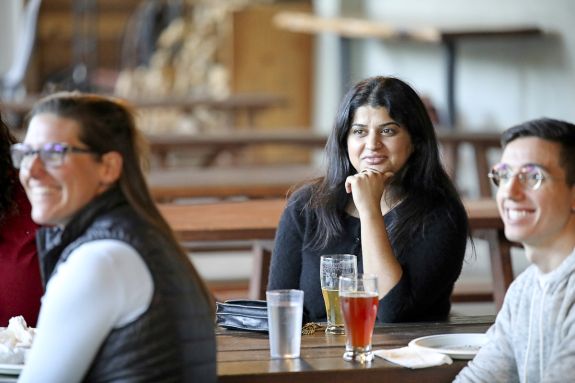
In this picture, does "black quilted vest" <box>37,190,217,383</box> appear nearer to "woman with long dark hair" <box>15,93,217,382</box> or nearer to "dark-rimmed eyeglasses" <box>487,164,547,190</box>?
"woman with long dark hair" <box>15,93,217,382</box>

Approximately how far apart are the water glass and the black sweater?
50 cm

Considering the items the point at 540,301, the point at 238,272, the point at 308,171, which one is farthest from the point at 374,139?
the point at 238,272

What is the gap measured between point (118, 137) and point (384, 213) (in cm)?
109

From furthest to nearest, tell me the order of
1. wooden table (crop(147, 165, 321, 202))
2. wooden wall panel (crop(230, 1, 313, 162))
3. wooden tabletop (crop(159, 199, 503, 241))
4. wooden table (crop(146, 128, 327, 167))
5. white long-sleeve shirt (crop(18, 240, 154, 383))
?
wooden wall panel (crop(230, 1, 313, 162))
wooden table (crop(146, 128, 327, 167))
wooden table (crop(147, 165, 321, 202))
wooden tabletop (crop(159, 199, 503, 241))
white long-sleeve shirt (crop(18, 240, 154, 383))

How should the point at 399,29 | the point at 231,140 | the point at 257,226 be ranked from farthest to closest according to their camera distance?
the point at 399,29, the point at 231,140, the point at 257,226

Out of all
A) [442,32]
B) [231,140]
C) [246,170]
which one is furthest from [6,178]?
[442,32]

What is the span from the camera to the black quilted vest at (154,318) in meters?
1.82

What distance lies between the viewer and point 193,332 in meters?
1.88

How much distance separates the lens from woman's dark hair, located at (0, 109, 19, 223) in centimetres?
270

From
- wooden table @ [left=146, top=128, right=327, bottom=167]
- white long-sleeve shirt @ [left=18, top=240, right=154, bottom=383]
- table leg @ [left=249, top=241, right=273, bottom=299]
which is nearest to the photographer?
white long-sleeve shirt @ [left=18, top=240, right=154, bottom=383]

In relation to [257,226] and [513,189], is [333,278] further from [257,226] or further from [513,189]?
[257,226]

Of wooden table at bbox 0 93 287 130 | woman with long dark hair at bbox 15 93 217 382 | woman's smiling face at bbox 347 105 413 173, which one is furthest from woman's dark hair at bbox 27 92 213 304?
wooden table at bbox 0 93 287 130

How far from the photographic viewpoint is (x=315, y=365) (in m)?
2.16

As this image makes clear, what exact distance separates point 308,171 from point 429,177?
3.07 metres
